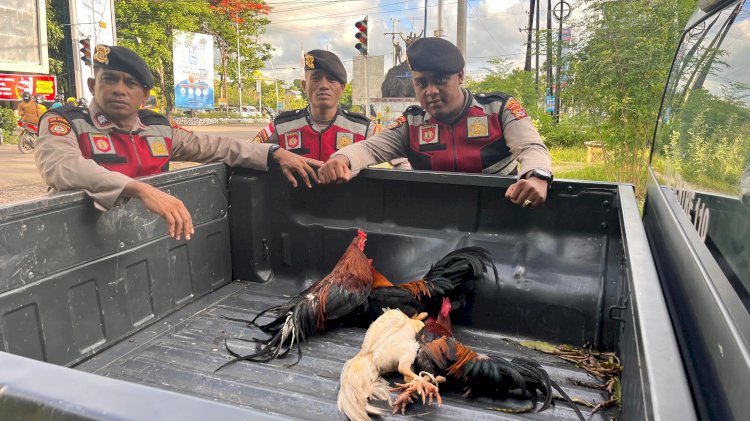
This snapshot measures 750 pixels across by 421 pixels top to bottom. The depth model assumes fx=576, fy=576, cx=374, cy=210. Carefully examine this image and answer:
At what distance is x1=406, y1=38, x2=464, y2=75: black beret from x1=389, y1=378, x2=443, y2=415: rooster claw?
7.20 ft

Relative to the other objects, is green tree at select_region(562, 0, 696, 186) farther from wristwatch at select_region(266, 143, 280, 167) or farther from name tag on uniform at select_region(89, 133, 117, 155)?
name tag on uniform at select_region(89, 133, 117, 155)

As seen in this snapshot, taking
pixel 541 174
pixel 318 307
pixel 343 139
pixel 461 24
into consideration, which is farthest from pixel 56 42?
pixel 541 174

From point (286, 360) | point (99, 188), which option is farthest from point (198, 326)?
point (99, 188)

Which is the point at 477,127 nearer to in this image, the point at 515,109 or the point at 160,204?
the point at 515,109

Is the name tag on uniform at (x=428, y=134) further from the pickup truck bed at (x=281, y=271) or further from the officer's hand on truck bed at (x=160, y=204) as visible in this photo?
the officer's hand on truck bed at (x=160, y=204)

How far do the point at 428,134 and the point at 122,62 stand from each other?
2052 millimetres

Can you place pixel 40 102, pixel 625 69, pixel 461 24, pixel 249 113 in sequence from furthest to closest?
1. pixel 249 113
2. pixel 40 102
3. pixel 461 24
4. pixel 625 69

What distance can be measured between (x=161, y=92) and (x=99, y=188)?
30645mm

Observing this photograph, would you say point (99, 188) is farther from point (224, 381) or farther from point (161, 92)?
point (161, 92)

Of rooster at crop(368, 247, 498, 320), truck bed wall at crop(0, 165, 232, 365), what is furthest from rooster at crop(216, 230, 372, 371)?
truck bed wall at crop(0, 165, 232, 365)

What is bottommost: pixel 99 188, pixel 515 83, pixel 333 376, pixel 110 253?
pixel 333 376

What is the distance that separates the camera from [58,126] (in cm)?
334

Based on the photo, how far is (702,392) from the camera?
1150 mm

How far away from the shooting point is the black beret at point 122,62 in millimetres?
3674
